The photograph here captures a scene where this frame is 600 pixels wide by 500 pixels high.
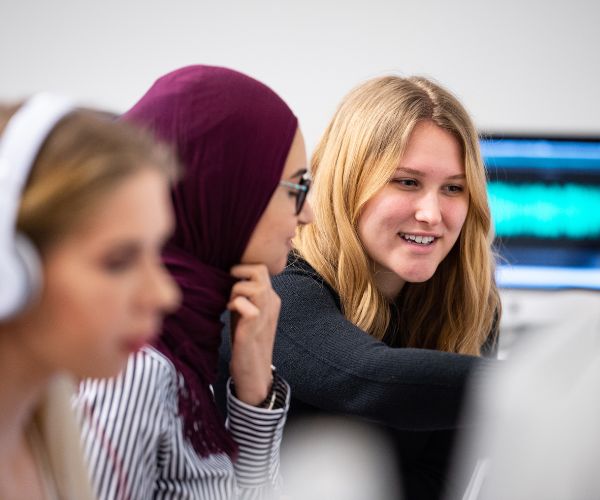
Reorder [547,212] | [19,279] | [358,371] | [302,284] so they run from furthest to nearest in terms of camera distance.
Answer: [547,212]
[302,284]
[358,371]
[19,279]

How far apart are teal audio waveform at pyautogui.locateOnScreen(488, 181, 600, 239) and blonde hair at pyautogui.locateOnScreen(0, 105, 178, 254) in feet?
6.86

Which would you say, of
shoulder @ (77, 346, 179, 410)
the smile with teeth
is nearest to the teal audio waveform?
the smile with teeth

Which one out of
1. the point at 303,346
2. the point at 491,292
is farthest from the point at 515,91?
the point at 303,346

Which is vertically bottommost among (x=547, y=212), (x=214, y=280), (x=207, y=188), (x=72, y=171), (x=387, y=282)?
(x=547, y=212)

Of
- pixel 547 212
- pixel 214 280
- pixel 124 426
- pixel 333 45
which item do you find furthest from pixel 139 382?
pixel 333 45

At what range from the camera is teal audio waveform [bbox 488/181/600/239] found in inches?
98.6

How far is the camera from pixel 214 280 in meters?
0.92

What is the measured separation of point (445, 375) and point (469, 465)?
30 centimetres

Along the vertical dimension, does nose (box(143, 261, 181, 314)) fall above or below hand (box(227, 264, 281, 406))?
above

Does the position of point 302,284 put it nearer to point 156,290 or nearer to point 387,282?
point 387,282

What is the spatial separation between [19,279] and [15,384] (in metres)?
0.12

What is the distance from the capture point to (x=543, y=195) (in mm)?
2518

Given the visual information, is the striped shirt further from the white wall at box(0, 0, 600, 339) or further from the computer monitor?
the white wall at box(0, 0, 600, 339)

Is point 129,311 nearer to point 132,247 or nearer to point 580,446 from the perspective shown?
point 132,247
